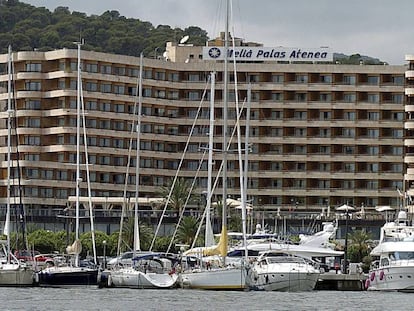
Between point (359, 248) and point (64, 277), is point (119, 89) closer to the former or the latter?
point (359, 248)

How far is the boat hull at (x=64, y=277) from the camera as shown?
9950 cm

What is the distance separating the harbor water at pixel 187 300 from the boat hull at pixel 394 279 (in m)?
0.86

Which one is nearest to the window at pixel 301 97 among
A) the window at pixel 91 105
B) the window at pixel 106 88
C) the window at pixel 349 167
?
the window at pixel 349 167

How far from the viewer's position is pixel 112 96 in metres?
174

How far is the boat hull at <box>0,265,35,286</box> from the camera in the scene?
326 feet

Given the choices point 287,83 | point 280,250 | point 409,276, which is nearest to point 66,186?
point 287,83

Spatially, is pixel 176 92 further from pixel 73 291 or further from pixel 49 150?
pixel 73 291

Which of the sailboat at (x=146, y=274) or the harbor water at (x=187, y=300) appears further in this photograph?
the sailboat at (x=146, y=274)

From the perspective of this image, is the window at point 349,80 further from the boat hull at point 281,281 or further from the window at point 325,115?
the boat hull at point 281,281

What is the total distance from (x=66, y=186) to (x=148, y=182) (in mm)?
10728

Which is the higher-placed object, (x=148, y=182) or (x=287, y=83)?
(x=287, y=83)

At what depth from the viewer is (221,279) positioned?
9231 centimetres

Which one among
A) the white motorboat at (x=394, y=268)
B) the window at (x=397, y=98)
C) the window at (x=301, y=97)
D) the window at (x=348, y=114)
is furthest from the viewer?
A: the window at (x=301, y=97)

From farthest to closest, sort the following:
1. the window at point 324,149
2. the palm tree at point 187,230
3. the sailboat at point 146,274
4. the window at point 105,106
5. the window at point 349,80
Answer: the window at point 324,149, the window at point 349,80, the window at point 105,106, the palm tree at point 187,230, the sailboat at point 146,274
